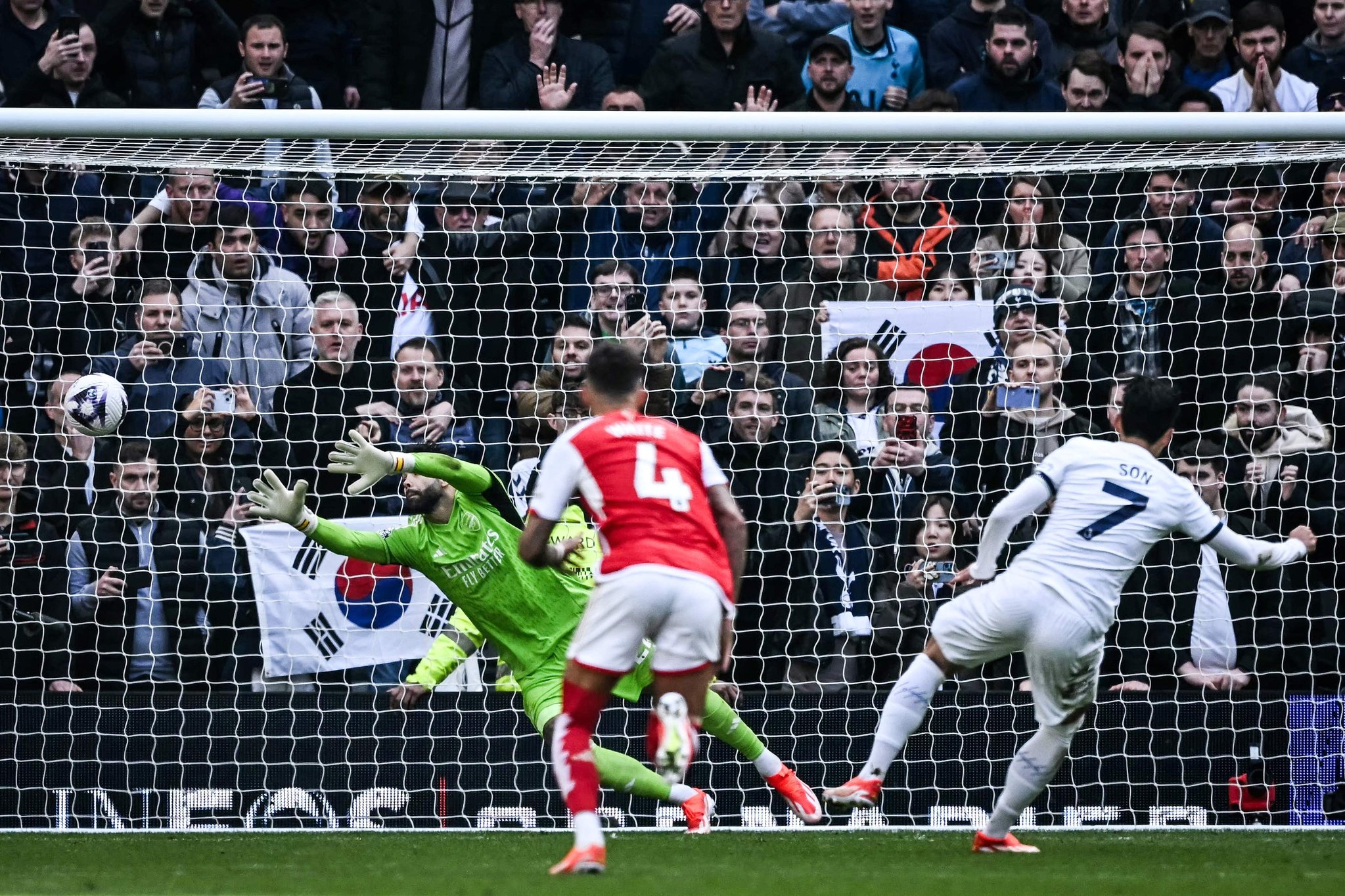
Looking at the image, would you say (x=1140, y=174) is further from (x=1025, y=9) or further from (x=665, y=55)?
(x=665, y=55)

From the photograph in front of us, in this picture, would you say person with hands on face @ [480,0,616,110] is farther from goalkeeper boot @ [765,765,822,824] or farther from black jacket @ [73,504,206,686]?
goalkeeper boot @ [765,765,822,824]

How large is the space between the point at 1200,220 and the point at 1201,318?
1.97ft

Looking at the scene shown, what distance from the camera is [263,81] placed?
10.0m

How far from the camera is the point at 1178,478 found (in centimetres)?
676

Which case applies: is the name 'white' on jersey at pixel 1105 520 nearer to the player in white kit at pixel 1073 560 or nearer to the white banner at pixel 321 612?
the player in white kit at pixel 1073 560

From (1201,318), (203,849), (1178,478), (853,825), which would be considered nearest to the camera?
(1178,478)

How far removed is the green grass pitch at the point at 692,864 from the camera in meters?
5.85

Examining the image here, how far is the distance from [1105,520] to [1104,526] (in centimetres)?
3

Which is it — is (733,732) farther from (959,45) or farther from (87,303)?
(959,45)

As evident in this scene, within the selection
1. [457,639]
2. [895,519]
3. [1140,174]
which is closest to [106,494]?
[457,639]

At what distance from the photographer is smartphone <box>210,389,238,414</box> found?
9.32 meters

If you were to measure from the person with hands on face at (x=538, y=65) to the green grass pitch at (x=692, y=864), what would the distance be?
4703mm

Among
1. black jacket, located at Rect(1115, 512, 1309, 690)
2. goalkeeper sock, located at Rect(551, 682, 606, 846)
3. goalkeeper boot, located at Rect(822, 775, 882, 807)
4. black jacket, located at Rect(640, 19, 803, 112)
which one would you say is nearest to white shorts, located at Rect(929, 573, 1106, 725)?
goalkeeper boot, located at Rect(822, 775, 882, 807)

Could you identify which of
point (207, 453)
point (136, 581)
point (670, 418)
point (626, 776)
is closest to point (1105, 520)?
point (626, 776)
